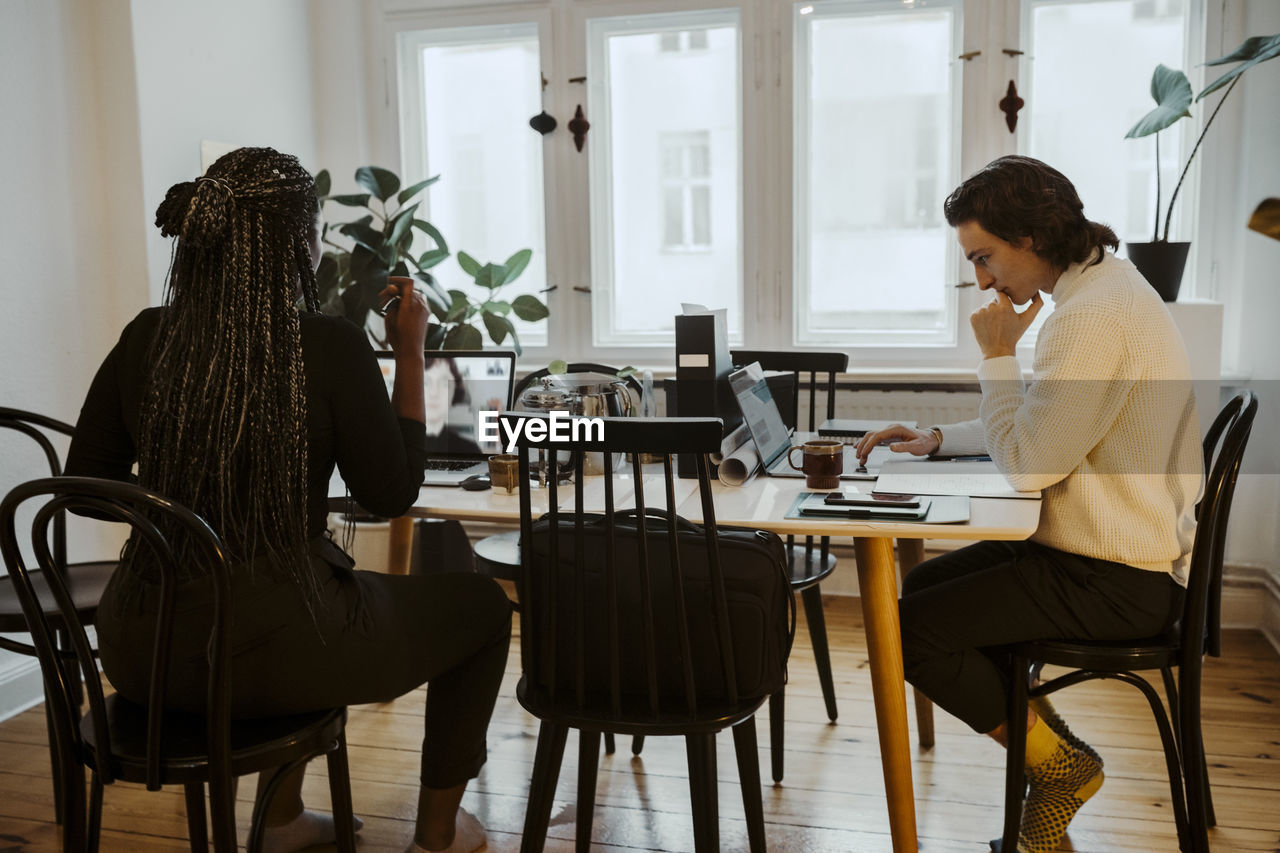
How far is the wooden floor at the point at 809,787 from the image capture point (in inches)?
83.1

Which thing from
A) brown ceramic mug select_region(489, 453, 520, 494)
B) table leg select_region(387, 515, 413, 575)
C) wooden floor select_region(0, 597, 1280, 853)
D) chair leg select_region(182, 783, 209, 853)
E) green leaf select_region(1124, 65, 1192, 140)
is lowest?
wooden floor select_region(0, 597, 1280, 853)

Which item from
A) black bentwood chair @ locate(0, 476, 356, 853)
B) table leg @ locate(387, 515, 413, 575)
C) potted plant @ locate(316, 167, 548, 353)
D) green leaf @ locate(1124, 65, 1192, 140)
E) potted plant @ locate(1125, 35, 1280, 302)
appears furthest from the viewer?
potted plant @ locate(316, 167, 548, 353)

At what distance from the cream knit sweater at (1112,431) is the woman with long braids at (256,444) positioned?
1016mm

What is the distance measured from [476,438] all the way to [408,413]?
2.19ft

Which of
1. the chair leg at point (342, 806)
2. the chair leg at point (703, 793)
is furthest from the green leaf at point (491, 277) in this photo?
the chair leg at point (703, 793)

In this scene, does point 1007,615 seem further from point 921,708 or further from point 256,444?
point 256,444

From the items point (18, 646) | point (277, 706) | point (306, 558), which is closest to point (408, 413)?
point (306, 558)

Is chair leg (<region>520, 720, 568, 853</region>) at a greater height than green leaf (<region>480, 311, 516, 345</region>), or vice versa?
green leaf (<region>480, 311, 516, 345</region>)

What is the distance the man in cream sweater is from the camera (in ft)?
5.80

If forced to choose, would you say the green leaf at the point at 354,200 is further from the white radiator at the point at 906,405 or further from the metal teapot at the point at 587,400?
the white radiator at the point at 906,405

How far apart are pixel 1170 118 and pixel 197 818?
2762 mm

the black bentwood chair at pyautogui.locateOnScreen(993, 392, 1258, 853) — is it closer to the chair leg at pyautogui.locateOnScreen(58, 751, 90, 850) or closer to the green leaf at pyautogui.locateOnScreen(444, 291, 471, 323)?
the chair leg at pyautogui.locateOnScreen(58, 751, 90, 850)

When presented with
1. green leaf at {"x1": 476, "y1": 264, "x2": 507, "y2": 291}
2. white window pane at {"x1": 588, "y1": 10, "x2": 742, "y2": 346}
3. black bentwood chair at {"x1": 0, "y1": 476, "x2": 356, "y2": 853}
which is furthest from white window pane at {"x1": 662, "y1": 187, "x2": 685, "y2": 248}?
black bentwood chair at {"x1": 0, "y1": 476, "x2": 356, "y2": 853}

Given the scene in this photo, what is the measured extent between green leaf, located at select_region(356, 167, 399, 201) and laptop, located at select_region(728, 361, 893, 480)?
1607 millimetres
